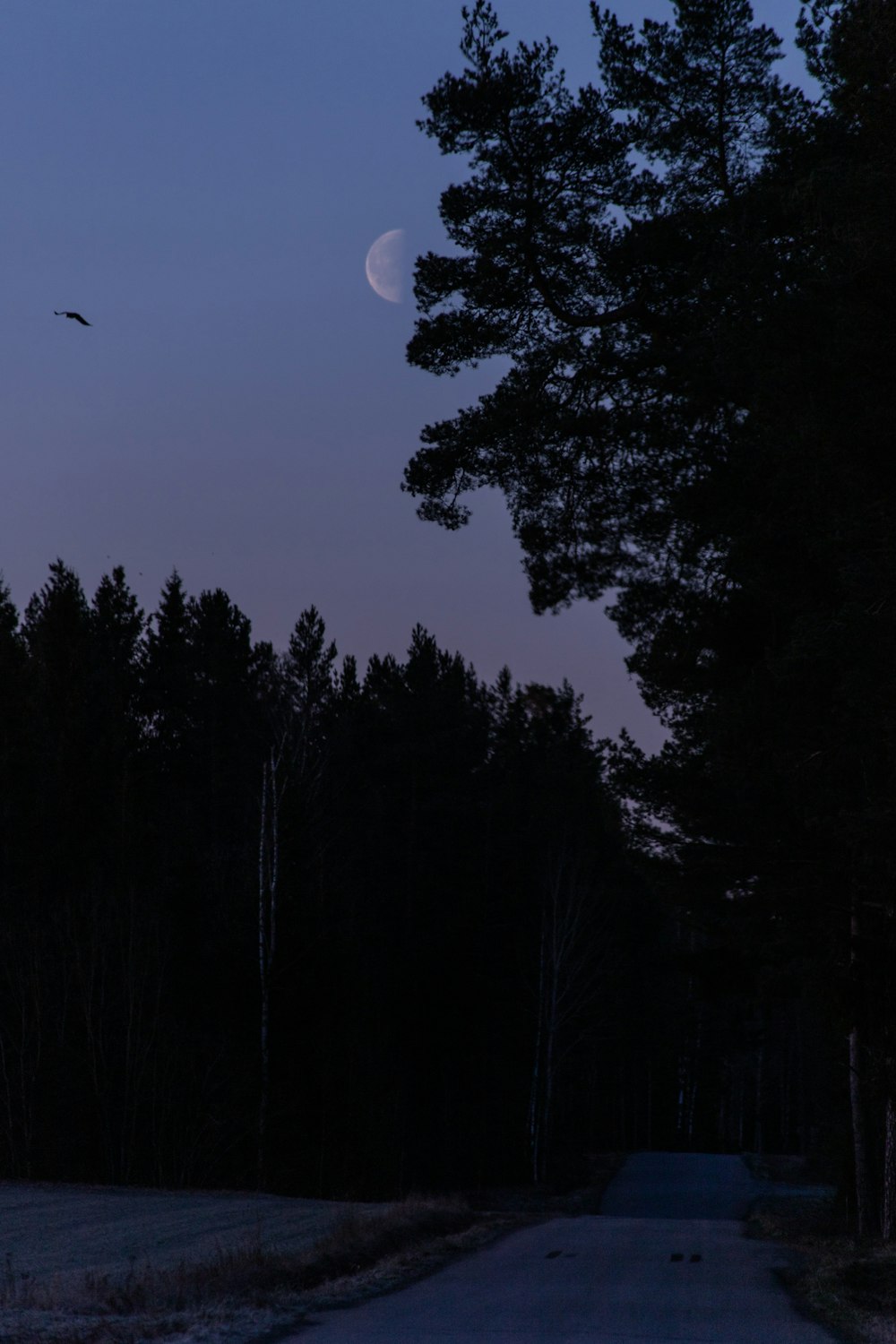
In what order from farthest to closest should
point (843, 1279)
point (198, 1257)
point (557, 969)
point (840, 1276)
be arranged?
point (557, 969), point (198, 1257), point (840, 1276), point (843, 1279)

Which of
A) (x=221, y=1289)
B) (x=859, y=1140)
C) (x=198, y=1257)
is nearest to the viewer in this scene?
(x=221, y=1289)

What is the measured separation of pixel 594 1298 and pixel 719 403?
10.3 m

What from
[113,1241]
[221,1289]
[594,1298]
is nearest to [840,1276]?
[594,1298]

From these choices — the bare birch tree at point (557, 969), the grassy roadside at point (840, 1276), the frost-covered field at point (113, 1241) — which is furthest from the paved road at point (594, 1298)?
the bare birch tree at point (557, 969)

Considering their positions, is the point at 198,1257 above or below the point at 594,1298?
below

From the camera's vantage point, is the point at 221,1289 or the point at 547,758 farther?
the point at 547,758

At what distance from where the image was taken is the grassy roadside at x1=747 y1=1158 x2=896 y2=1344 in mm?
10164

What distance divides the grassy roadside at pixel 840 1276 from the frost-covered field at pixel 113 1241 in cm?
432

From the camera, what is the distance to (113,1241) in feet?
57.8

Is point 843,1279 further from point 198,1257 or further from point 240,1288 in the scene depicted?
point 198,1257

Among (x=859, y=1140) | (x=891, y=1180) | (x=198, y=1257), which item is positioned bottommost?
(x=198, y=1257)

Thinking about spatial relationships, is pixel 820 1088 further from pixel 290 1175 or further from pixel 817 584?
pixel 817 584

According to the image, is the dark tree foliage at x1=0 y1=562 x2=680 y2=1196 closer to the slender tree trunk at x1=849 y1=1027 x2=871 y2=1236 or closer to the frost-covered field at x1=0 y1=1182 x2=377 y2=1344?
the slender tree trunk at x1=849 y1=1027 x2=871 y2=1236

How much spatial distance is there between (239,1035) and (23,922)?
29.0ft
